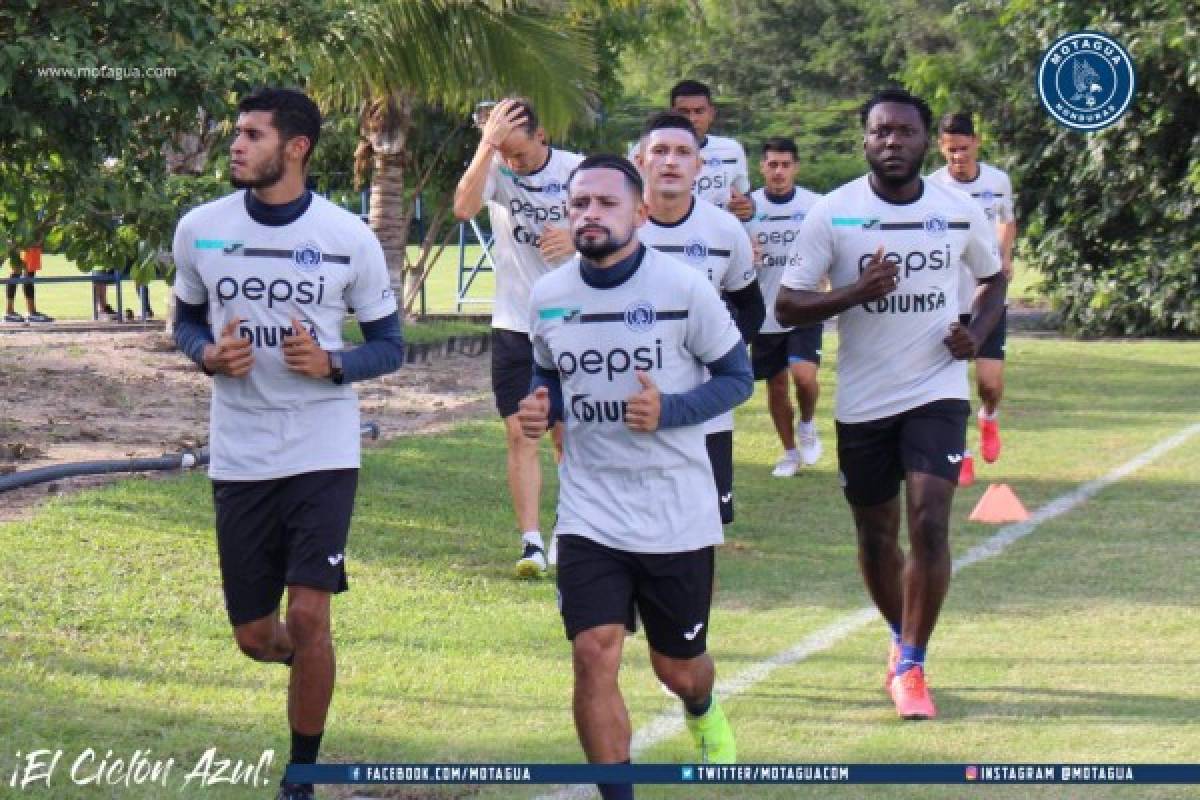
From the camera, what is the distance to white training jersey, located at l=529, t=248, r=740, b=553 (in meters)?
6.43

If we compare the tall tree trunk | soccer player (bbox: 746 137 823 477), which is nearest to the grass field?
soccer player (bbox: 746 137 823 477)

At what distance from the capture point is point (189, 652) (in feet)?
29.9

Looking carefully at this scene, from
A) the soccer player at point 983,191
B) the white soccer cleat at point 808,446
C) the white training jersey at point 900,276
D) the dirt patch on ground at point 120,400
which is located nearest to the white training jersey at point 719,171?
the soccer player at point 983,191

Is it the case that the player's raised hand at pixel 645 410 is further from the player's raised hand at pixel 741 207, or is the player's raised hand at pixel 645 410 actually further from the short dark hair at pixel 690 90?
the player's raised hand at pixel 741 207

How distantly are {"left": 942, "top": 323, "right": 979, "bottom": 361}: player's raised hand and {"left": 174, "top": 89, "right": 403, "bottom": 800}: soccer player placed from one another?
2.28 meters

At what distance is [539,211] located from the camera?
11.0m

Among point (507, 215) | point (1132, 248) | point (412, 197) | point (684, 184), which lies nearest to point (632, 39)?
point (412, 197)

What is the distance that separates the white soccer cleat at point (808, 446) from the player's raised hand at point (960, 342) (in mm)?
7385

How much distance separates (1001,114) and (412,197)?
777cm

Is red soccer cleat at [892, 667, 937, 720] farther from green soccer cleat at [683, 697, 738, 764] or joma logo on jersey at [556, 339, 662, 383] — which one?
joma logo on jersey at [556, 339, 662, 383]

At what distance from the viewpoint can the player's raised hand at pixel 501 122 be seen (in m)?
10.4

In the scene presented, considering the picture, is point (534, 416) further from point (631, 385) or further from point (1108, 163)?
point (1108, 163)

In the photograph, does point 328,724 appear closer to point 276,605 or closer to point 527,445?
point 276,605

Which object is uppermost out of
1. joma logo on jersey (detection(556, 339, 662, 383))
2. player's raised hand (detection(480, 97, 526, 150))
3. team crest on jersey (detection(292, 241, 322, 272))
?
player's raised hand (detection(480, 97, 526, 150))
